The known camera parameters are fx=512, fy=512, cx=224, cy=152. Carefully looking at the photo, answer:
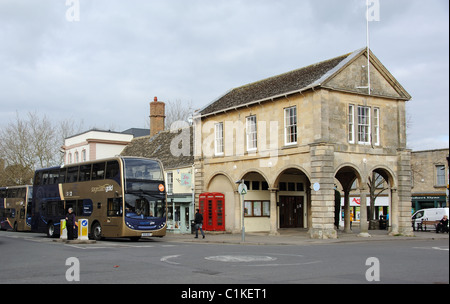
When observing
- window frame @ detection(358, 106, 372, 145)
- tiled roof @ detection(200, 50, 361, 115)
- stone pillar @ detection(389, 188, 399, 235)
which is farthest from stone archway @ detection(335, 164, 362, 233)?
tiled roof @ detection(200, 50, 361, 115)

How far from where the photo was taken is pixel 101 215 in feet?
87.9

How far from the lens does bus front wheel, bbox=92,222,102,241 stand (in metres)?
26.8

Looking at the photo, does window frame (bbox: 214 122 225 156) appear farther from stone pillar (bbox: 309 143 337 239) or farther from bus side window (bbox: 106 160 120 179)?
bus side window (bbox: 106 160 120 179)

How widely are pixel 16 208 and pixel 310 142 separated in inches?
988

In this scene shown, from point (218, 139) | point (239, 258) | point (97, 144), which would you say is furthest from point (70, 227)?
point (97, 144)

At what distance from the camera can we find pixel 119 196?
25.4m

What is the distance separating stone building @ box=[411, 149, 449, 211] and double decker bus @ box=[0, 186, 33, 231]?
33.4m

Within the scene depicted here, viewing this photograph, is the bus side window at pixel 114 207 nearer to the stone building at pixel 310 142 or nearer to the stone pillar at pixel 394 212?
the stone building at pixel 310 142

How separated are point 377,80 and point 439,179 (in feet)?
68.5

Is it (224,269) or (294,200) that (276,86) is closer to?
(294,200)

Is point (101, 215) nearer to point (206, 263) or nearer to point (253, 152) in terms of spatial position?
point (253, 152)

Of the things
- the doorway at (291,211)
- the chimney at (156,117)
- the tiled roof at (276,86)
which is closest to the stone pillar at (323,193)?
the tiled roof at (276,86)

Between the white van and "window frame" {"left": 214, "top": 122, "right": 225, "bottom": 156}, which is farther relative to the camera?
the white van
